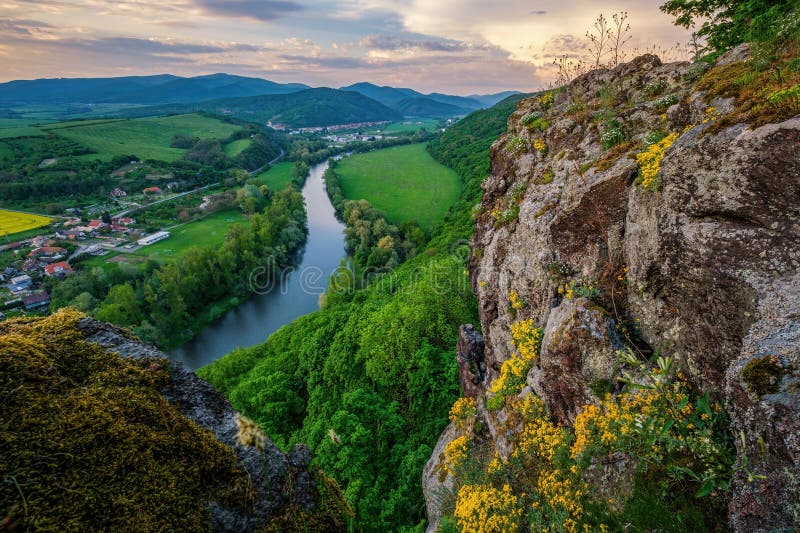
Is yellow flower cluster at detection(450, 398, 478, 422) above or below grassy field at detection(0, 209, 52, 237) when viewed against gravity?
above

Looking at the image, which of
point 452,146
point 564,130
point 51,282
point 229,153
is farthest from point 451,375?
point 229,153

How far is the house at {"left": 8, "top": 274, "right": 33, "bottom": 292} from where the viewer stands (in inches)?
1834

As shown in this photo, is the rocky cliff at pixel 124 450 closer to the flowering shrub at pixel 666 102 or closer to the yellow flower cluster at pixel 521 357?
the yellow flower cluster at pixel 521 357

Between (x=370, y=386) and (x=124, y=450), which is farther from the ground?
(x=124, y=450)

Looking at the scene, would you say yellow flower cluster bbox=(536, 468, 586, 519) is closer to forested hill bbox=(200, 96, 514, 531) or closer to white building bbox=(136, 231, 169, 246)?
forested hill bbox=(200, 96, 514, 531)

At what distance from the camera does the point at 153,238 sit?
2670 inches

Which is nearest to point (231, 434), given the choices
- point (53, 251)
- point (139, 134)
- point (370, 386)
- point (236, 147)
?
point (370, 386)

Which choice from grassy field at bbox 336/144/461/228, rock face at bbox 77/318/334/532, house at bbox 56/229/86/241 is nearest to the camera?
rock face at bbox 77/318/334/532

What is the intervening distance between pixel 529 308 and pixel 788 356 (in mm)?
6051

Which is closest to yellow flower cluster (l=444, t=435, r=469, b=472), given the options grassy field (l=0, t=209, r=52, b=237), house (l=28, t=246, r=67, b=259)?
house (l=28, t=246, r=67, b=259)

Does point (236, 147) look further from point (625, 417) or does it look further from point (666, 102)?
point (625, 417)

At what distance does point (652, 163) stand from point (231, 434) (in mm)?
8621

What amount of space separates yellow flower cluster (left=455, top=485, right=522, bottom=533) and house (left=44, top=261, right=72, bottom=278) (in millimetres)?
62686

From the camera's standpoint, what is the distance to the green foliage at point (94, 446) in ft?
9.18
